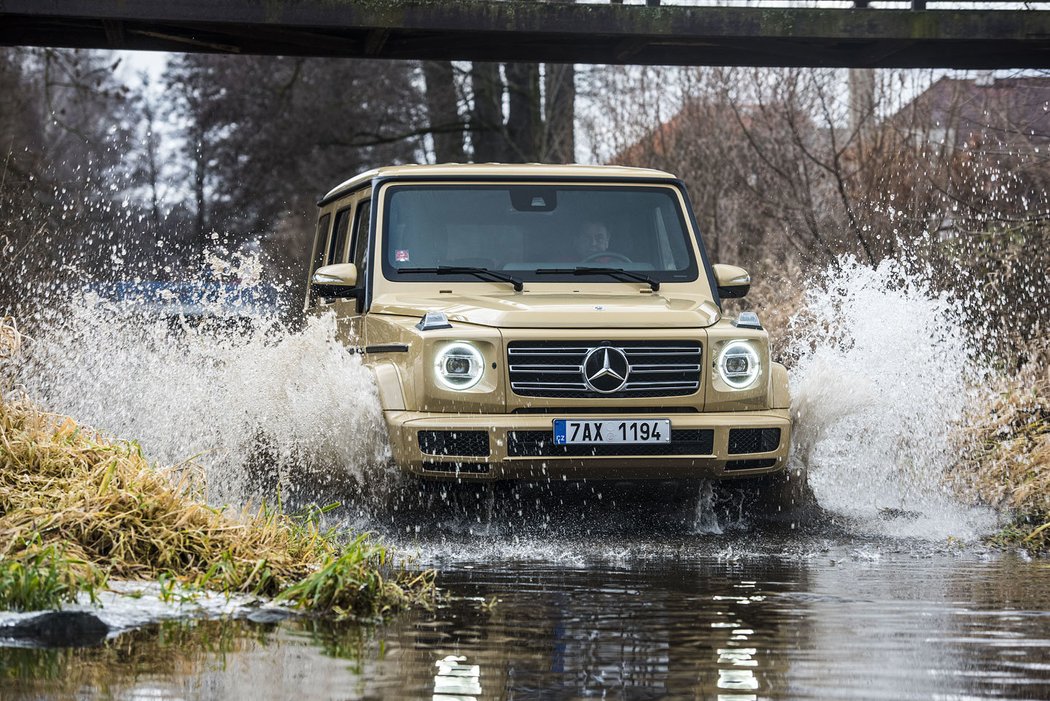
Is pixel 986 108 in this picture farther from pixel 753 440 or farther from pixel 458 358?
pixel 458 358

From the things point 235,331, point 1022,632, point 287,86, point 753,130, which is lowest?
point 1022,632

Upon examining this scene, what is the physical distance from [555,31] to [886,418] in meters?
4.52

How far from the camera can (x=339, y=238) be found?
10.4 m

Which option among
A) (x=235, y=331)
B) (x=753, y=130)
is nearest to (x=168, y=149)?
(x=753, y=130)

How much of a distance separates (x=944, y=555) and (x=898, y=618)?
2.12 m

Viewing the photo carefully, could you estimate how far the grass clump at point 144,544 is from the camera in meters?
5.78

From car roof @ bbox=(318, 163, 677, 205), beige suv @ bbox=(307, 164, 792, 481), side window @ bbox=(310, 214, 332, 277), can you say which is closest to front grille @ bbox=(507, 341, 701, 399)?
beige suv @ bbox=(307, 164, 792, 481)

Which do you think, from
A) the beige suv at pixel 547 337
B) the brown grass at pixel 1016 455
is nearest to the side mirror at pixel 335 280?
the beige suv at pixel 547 337

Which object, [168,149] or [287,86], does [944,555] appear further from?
[168,149]

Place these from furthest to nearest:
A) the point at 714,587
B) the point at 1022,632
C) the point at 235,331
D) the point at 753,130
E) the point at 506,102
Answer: the point at 506,102
the point at 753,130
the point at 235,331
the point at 714,587
the point at 1022,632

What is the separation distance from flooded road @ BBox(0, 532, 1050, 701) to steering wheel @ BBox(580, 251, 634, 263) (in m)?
2.38

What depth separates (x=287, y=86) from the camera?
96.6ft

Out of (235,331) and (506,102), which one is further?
(506,102)

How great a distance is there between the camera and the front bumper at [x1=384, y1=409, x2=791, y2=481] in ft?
26.5
